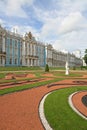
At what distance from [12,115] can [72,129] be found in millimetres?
3368

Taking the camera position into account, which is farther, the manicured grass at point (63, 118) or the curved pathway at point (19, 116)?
Answer: the manicured grass at point (63, 118)

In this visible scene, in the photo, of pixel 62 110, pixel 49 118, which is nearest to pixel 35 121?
pixel 49 118

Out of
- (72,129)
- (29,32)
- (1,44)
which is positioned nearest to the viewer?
(72,129)

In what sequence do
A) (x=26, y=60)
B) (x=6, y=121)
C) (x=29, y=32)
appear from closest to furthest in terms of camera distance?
(x=6, y=121) < (x=26, y=60) < (x=29, y=32)

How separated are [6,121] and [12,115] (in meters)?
0.96

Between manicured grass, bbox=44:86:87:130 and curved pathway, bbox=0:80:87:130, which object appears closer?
curved pathway, bbox=0:80:87:130

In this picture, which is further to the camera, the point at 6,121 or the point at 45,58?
the point at 45,58

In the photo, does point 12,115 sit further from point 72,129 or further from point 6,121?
point 72,129

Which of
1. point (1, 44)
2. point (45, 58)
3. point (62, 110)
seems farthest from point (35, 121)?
point (45, 58)

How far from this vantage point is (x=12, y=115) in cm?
979

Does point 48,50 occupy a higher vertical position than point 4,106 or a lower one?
higher

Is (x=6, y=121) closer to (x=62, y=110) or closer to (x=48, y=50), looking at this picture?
(x=62, y=110)

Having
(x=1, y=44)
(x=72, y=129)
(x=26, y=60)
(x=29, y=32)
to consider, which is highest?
(x=29, y=32)

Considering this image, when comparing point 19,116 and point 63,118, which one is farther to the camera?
point 19,116
